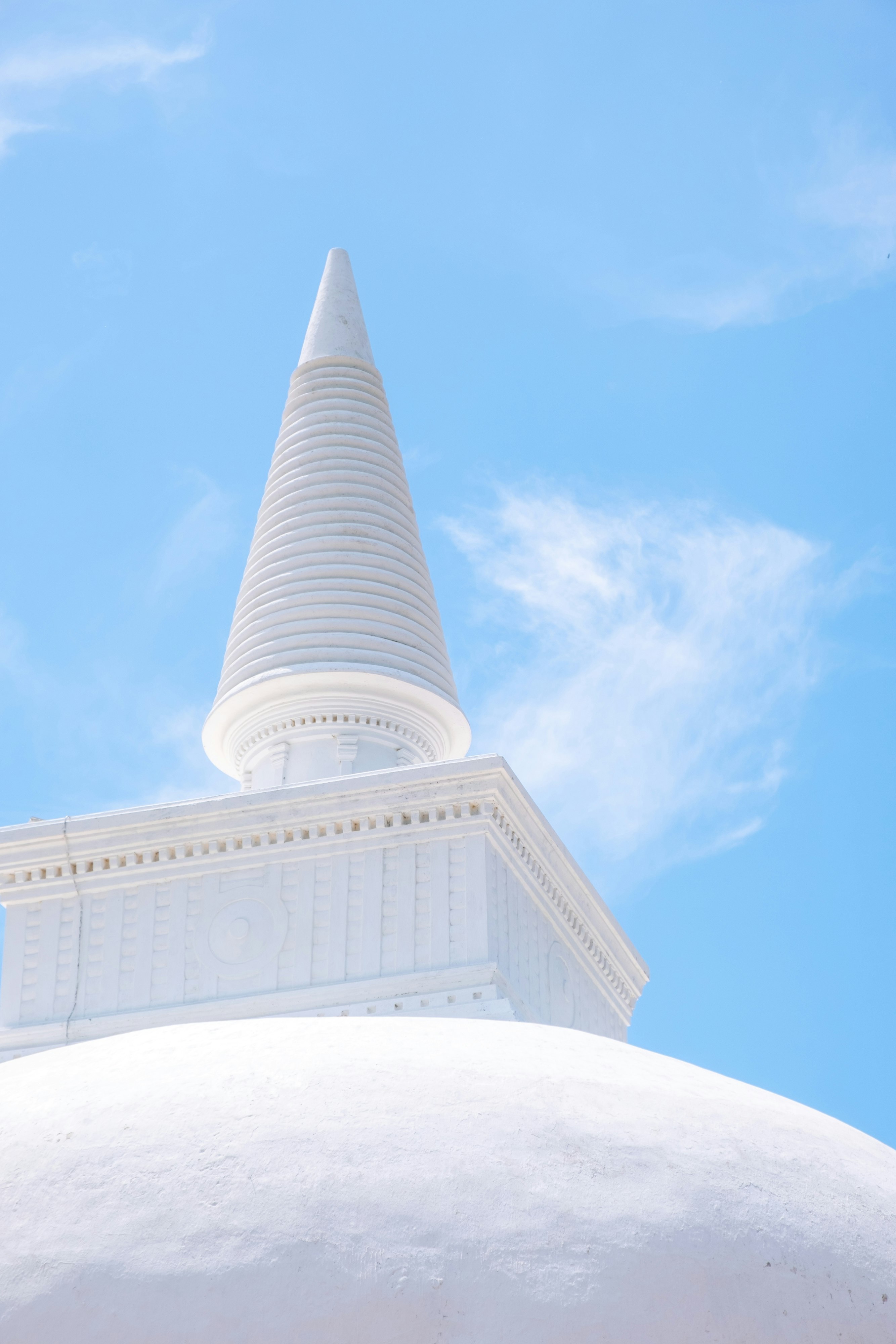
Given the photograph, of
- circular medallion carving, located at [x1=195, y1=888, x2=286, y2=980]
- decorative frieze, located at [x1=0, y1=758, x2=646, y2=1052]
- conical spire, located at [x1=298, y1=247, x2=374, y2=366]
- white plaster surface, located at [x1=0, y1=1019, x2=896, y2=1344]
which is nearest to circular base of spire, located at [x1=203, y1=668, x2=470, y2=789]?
decorative frieze, located at [x1=0, y1=758, x2=646, y2=1052]

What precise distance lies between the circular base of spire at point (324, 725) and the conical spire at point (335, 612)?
0.01 meters

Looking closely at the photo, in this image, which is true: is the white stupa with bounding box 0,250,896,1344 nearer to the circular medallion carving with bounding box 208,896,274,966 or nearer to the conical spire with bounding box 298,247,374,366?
the circular medallion carving with bounding box 208,896,274,966

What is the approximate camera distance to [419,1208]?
4.85m

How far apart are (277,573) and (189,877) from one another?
460cm

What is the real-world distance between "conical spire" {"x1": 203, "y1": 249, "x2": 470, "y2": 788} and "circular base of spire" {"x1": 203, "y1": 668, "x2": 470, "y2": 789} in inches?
0.5

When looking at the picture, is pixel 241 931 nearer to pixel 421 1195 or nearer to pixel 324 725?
pixel 324 725

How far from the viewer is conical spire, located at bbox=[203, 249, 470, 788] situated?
15430 mm

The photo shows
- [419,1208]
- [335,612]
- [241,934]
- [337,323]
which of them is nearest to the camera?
[419,1208]

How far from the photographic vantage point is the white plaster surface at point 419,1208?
462 cm

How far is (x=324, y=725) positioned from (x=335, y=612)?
1295mm

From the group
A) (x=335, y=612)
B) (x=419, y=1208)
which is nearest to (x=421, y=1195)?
(x=419, y=1208)

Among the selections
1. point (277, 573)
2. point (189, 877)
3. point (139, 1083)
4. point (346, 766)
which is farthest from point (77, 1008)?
point (139, 1083)

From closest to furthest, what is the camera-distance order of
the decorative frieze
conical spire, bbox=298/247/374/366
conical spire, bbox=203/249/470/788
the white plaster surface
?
the white plaster surface
the decorative frieze
conical spire, bbox=203/249/470/788
conical spire, bbox=298/247/374/366

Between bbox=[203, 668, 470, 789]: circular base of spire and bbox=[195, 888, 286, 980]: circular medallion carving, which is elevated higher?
bbox=[203, 668, 470, 789]: circular base of spire
